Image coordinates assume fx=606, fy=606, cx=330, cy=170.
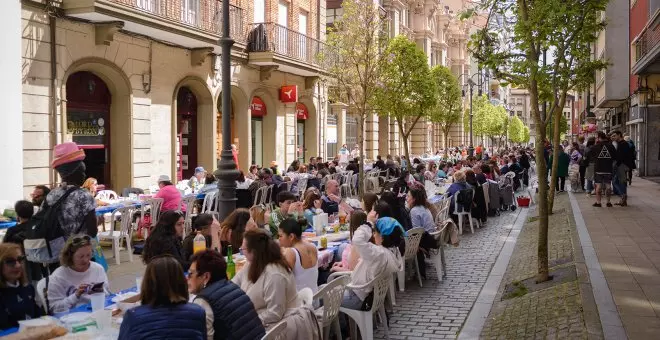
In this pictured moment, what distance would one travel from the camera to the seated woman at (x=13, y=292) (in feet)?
14.7

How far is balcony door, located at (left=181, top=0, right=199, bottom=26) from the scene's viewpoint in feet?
57.4

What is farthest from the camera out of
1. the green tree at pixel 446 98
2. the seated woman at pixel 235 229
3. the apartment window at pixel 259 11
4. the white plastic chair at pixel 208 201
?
the green tree at pixel 446 98

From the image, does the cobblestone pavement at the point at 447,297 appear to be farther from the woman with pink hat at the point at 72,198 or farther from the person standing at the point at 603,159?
the person standing at the point at 603,159

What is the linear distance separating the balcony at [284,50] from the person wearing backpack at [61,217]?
1567 cm

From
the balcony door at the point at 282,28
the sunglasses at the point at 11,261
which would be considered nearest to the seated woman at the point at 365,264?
the sunglasses at the point at 11,261

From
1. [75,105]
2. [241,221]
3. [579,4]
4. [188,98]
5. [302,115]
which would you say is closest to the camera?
[241,221]

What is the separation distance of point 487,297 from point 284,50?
1614 centimetres

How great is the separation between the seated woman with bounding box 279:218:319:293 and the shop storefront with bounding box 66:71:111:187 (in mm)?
10493

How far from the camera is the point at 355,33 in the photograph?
65.7 feet

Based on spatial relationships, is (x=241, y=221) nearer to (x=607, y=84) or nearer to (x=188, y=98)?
(x=188, y=98)

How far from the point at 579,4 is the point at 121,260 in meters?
8.66

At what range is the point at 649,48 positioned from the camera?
18203 millimetres

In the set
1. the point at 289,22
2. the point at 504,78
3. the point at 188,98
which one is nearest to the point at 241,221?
the point at 504,78

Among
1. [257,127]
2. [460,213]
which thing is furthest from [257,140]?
[460,213]
